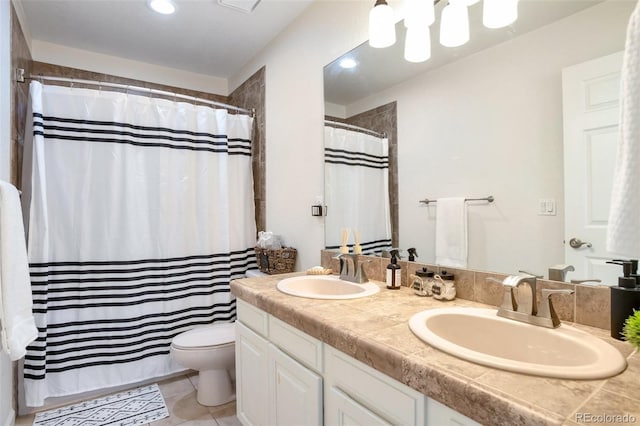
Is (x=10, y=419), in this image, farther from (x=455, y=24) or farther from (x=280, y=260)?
(x=455, y=24)

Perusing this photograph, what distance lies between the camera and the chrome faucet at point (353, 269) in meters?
1.55

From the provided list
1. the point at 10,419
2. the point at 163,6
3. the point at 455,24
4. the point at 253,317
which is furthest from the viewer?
the point at 163,6

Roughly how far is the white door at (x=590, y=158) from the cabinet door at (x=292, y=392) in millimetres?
904

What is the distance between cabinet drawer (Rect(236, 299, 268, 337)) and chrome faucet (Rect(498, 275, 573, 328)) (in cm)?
92

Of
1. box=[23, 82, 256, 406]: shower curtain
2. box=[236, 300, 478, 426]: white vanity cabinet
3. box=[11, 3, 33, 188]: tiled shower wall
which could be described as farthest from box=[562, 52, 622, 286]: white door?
box=[11, 3, 33, 188]: tiled shower wall

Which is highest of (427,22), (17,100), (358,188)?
(427,22)

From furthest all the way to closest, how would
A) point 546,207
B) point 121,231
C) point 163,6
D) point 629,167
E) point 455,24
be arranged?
point 121,231 < point 163,6 < point 455,24 < point 546,207 < point 629,167

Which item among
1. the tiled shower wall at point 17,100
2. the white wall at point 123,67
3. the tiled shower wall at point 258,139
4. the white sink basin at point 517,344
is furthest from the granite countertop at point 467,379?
the white wall at point 123,67

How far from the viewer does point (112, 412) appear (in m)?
1.92

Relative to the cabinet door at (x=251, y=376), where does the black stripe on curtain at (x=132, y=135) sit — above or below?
above

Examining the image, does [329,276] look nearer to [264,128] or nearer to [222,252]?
[222,252]

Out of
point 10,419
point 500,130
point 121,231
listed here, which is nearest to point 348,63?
point 500,130

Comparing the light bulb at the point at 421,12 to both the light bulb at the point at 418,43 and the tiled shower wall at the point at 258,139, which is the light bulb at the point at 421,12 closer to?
the light bulb at the point at 418,43

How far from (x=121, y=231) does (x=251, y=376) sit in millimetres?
1368
